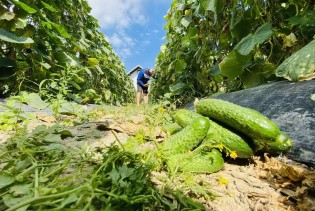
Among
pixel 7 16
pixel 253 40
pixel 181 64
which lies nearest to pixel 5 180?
pixel 253 40

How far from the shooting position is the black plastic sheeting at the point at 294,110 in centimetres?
127

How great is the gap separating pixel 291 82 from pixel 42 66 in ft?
8.40

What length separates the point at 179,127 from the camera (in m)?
1.76

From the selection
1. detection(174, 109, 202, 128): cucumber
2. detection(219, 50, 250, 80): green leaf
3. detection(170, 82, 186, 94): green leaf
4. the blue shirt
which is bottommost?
detection(174, 109, 202, 128): cucumber

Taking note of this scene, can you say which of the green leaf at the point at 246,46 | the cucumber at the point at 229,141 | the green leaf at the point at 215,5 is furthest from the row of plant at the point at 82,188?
the green leaf at the point at 215,5

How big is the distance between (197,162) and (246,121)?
36cm

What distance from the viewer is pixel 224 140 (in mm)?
1340

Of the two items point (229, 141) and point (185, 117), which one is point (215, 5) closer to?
point (185, 117)

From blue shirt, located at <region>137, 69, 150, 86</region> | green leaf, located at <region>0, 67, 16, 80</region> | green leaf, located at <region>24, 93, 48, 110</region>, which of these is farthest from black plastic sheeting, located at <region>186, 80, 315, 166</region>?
blue shirt, located at <region>137, 69, 150, 86</region>

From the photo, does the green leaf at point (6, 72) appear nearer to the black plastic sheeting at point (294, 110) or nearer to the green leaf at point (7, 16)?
the green leaf at point (7, 16)

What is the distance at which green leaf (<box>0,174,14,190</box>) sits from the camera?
0.69 metres

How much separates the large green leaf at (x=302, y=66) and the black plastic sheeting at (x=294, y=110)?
0.04 meters

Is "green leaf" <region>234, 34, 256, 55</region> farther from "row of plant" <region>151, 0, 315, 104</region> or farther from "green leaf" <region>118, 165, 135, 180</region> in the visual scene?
"green leaf" <region>118, 165, 135, 180</region>

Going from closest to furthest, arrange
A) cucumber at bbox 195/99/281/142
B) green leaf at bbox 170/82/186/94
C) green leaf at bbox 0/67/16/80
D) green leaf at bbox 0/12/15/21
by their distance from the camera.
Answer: cucumber at bbox 195/99/281/142, green leaf at bbox 0/12/15/21, green leaf at bbox 0/67/16/80, green leaf at bbox 170/82/186/94
